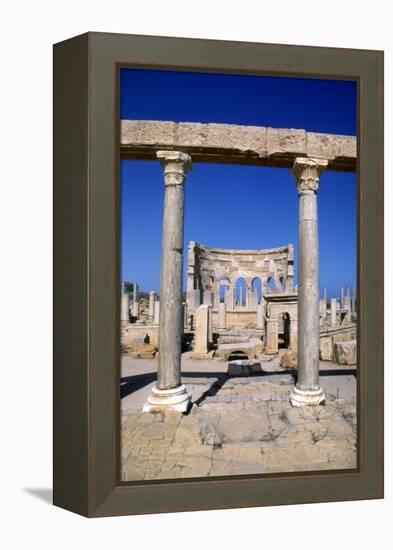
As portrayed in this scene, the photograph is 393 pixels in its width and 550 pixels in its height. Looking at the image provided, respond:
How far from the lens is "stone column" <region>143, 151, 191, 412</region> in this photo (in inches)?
258

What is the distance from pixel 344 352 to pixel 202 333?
14.5 feet

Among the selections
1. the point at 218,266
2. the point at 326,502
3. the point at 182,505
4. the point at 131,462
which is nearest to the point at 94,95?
the point at 131,462

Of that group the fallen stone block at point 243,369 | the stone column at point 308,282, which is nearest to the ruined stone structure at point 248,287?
the fallen stone block at point 243,369

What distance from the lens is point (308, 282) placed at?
738cm

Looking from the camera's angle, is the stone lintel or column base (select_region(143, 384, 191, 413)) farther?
the stone lintel

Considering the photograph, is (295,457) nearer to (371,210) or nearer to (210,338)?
(371,210)

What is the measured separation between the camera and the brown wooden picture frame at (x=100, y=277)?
5.28m

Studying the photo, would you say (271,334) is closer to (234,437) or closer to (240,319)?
(240,319)

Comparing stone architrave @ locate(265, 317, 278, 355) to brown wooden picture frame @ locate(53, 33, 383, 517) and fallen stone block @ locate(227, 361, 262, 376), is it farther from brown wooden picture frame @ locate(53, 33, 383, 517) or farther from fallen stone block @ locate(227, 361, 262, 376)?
brown wooden picture frame @ locate(53, 33, 383, 517)

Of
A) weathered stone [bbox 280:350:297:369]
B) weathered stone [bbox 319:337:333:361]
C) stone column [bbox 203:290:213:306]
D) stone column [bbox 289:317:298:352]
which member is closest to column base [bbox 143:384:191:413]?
weathered stone [bbox 280:350:297:369]

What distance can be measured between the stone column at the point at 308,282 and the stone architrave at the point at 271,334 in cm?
738

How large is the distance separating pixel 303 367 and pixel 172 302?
2307 millimetres

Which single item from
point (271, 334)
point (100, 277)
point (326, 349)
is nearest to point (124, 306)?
point (100, 277)

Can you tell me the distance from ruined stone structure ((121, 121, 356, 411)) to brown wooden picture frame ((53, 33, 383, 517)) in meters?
0.93
